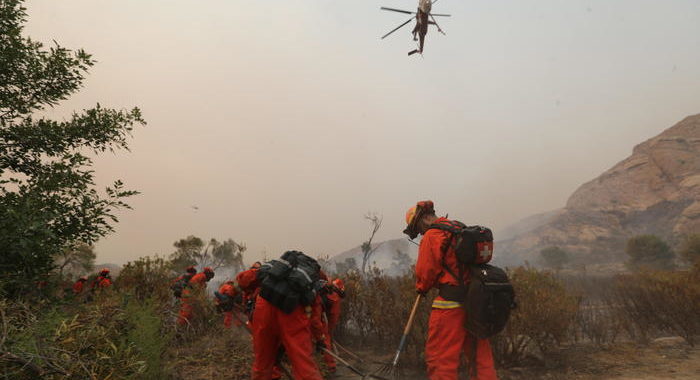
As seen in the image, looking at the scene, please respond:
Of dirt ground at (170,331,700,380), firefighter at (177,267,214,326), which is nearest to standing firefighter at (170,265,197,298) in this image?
firefighter at (177,267,214,326)

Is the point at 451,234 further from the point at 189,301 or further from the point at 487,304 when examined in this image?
the point at 189,301

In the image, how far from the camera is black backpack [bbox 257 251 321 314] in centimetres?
284

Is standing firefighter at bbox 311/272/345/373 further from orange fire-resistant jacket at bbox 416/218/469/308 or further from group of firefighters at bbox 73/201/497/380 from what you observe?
orange fire-resistant jacket at bbox 416/218/469/308

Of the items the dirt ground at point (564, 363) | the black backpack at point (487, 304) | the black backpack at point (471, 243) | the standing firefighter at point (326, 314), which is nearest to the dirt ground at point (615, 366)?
the dirt ground at point (564, 363)

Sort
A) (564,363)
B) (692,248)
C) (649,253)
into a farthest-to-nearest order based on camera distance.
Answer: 1. (649,253)
2. (692,248)
3. (564,363)

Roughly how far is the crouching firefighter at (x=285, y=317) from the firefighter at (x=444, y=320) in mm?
992

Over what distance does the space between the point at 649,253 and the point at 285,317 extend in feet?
121

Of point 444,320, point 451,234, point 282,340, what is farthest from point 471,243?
point 282,340

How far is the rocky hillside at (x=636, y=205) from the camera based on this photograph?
51875 mm

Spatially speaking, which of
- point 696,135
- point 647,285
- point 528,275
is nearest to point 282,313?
point 528,275

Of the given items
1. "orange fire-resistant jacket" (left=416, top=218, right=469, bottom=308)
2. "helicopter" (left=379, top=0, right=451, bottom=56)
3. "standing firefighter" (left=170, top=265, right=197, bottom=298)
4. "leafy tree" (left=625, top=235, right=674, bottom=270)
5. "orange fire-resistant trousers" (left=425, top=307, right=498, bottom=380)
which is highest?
"helicopter" (left=379, top=0, right=451, bottom=56)

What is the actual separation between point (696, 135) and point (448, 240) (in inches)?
3916

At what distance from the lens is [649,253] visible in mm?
28609

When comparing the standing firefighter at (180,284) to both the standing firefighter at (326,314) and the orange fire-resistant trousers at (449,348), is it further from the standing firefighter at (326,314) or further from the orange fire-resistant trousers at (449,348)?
the orange fire-resistant trousers at (449,348)
